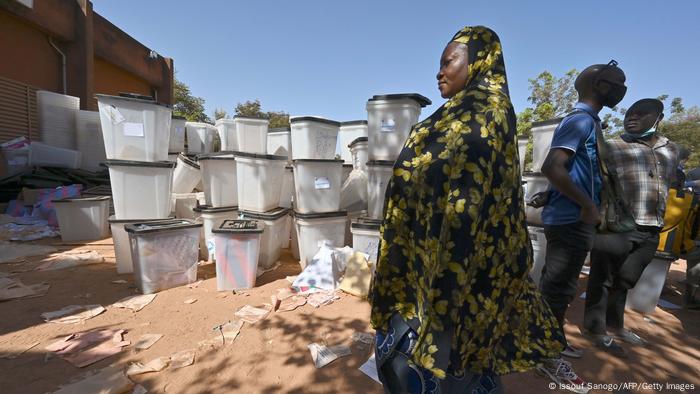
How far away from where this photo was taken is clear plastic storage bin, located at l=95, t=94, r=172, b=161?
3176 mm

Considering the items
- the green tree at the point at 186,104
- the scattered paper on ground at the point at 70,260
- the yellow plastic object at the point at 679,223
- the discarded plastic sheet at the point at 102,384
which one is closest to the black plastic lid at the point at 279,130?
the scattered paper on ground at the point at 70,260

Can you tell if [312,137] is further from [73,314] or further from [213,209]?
[73,314]

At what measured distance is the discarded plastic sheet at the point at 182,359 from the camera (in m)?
2.01

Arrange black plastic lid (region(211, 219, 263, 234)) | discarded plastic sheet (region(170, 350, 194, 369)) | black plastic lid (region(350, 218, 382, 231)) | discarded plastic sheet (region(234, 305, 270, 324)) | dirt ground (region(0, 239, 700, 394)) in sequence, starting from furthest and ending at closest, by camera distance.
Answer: black plastic lid (region(350, 218, 382, 231))
black plastic lid (region(211, 219, 263, 234))
discarded plastic sheet (region(234, 305, 270, 324))
discarded plastic sheet (region(170, 350, 194, 369))
dirt ground (region(0, 239, 700, 394))

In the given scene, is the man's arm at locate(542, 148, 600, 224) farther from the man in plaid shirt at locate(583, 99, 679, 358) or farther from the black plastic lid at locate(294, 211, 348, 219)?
the black plastic lid at locate(294, 211, 348, 219)

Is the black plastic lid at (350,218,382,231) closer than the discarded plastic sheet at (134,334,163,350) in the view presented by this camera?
No

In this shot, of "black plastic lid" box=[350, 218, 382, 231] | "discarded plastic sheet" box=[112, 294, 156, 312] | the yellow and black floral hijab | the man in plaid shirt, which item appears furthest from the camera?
"black plastic lid" box=[350, 218, 382, 231]

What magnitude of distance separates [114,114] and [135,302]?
78.8 inches

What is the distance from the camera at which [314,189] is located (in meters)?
3.73

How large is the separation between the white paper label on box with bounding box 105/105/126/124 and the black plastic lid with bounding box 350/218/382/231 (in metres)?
2.84

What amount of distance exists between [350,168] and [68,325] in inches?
146

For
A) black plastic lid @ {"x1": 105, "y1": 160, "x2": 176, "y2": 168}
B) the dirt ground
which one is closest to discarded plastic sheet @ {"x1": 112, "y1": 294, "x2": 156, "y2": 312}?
the dirt ground

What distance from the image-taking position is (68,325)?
245 centimetres

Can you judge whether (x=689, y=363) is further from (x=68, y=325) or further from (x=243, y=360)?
(x=68, y=325)
